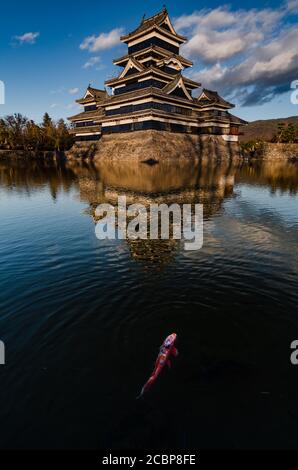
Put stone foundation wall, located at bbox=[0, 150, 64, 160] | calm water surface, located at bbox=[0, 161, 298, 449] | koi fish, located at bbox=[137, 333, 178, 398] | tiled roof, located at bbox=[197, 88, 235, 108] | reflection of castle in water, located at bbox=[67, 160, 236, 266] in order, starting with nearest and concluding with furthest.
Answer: calm water surface, located at bbox=[0, 161, 298, 449], koi fish, located at bbox=[137, 333, 178, 398], reflection of castle in water, located at bbox=[67, 160, 236, 266], tiled roof, located at bbox=[197, 88, 235, 108], stone foundation wall, located at bbox=[0, 150, 64, 160]

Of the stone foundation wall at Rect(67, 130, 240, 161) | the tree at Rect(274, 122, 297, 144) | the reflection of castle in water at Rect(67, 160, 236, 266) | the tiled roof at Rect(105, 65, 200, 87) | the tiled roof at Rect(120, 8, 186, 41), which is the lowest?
the reflection of castle in water at Rect(67, 160, 236, 266)

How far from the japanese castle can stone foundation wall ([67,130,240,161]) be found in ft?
6.10

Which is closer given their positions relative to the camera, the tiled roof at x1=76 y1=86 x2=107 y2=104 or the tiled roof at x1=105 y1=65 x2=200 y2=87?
the tiled roof at x1=105 y1=65 x2=200 y2=87

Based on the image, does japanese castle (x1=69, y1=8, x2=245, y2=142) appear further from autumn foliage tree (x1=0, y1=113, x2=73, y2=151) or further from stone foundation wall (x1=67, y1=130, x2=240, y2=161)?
autumn foliage tree (x1=0, y1=113, x2=73, y2=151)

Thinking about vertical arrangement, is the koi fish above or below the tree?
below

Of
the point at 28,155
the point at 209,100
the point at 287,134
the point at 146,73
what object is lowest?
the point at 28,155

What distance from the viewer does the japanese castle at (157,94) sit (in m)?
56.9

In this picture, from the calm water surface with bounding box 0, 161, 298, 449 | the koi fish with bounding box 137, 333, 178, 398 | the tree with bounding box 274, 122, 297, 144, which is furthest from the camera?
the tree with bounding box 274, 122, 297, 144

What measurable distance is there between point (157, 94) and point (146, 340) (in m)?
56.8

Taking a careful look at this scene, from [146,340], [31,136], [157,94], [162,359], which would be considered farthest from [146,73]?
[162,359]

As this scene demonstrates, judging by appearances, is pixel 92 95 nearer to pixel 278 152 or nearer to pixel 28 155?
pixel 28 155

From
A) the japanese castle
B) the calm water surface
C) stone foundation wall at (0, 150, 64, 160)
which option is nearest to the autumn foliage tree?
stone foundation wall at (0, 150, 64, 160)

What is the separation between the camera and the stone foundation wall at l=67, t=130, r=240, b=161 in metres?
55.9

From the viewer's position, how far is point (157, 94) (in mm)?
54125
